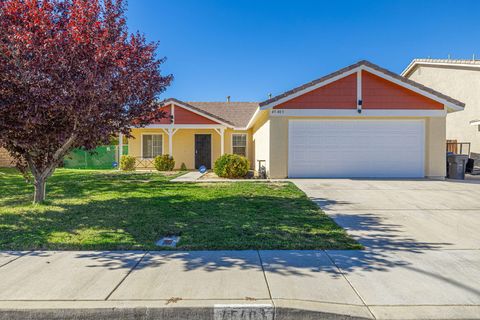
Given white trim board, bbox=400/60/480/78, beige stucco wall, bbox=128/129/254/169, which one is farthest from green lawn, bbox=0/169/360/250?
white trim board, bbox=400/60/480/78

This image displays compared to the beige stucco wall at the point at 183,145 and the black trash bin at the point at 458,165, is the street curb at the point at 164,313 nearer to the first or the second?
the black trash bin at the point at 458,165

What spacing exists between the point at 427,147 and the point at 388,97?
267cm

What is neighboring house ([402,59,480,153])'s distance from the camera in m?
15.8

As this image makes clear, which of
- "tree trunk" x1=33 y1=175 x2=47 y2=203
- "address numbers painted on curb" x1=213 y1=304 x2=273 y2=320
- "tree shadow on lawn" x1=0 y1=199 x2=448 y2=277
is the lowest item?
"address numbers painted on curb" x1=213 y1=304 x2=273 y2=320

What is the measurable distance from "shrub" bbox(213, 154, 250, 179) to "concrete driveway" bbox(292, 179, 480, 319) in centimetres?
463

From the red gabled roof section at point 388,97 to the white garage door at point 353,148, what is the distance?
680 mm

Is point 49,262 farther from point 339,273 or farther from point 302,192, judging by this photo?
point 302,192

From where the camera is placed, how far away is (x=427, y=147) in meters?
12.5

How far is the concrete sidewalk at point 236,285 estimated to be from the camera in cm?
285

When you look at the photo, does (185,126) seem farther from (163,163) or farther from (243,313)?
(243,313)

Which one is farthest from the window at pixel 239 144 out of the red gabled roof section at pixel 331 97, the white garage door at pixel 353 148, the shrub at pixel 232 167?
the red gabled roof section at pixel 331 97

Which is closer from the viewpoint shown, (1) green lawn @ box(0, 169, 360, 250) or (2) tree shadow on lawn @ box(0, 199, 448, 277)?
(2) tree shadow on lawn @ box(0, 199, 448, 277)

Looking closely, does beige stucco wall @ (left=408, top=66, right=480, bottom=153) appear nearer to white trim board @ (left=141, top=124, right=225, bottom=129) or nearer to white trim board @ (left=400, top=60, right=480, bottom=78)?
white trim board @ (left=400, top=60, right=480, bottom=78)

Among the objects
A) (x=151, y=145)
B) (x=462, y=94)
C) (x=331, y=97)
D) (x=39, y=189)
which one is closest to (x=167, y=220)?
(x=39, y=189)
